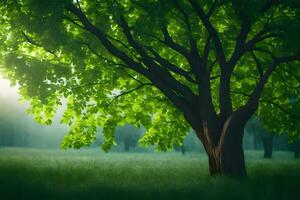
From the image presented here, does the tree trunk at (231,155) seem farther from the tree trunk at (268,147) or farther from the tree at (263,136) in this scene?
the tree trunk at (268,147)

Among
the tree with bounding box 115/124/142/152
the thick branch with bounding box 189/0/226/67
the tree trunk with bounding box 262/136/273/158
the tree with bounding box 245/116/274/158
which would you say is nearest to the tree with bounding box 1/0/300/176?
the thick branch with bounding box 189/0/226/67

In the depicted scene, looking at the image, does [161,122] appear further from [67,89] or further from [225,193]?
[225,193]

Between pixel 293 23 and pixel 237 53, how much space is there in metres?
2.46

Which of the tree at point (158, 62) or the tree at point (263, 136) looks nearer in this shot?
the tree at point (158, 62)

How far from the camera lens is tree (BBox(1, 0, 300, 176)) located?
13.3 m

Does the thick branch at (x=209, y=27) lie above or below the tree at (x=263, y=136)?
above

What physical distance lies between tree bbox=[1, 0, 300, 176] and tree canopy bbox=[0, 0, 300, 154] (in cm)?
4

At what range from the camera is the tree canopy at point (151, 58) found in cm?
1327

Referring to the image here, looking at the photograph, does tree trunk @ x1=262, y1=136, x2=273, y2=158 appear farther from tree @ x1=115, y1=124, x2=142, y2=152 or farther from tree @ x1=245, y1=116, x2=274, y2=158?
tree @ x1=115, y1=124, x2=142, y2=152

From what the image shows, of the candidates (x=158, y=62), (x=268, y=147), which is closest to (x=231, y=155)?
(x=158, y=62)

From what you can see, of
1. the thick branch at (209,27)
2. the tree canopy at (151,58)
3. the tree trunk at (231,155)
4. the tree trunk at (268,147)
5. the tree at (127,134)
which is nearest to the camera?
the tree canopy at (151,58)

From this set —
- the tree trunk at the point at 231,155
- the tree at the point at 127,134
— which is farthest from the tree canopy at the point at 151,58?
the tree at the point at 127,134

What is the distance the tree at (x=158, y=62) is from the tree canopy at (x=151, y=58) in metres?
0.04

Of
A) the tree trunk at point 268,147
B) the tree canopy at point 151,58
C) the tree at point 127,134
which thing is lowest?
the tree trunk at point 268,147
